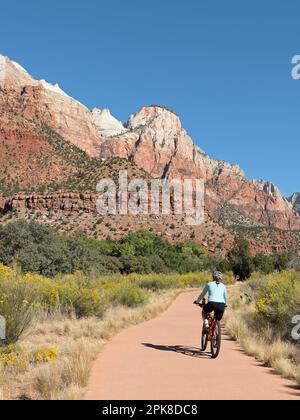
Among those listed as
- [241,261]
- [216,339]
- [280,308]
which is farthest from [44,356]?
[241,261]

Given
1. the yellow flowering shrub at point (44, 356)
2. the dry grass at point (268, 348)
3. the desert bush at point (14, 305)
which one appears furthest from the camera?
the desert bush at point (14, 305)

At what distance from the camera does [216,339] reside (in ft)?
35.9

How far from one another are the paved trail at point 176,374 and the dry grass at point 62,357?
33 cm

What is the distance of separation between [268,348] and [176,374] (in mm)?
3352

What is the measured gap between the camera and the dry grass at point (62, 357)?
7715 millimetres

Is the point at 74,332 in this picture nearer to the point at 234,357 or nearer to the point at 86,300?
the point at 86,300

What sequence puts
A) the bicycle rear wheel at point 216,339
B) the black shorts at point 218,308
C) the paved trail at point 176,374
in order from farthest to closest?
1. the black shorts at point 218,308
2. the bicycle rear wheel at point 216,339
3. the paved trail at point 176,374

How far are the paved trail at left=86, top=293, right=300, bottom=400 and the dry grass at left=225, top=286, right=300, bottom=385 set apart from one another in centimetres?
23

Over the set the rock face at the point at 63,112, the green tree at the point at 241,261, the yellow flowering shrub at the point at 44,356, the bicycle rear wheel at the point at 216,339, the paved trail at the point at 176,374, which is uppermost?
the rock face at the point at 63,112

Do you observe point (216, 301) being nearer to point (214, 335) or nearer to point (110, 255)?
point (214, 335)

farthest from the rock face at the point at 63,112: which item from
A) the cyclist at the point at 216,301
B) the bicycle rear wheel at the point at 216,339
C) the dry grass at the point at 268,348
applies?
the bicycle rear wheel at the point at 216,339

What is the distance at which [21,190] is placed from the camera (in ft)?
276

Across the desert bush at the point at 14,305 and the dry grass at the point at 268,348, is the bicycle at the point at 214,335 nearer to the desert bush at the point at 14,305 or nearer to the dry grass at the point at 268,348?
the dry grass at the point at 268,348

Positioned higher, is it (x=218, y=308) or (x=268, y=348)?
(x=218, y=308)
